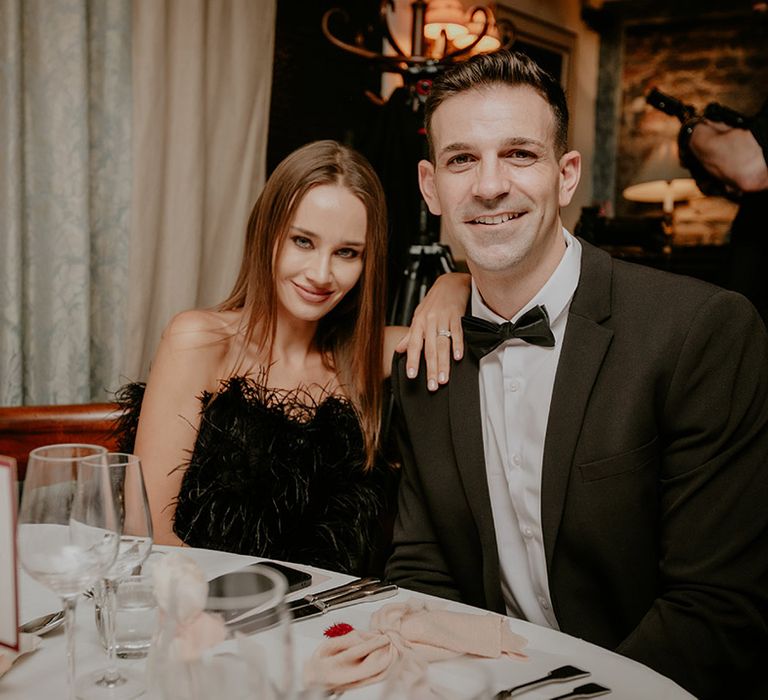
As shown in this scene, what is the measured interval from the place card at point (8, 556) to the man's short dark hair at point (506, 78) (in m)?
1.09

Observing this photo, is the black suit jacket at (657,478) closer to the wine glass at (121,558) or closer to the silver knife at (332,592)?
the silver knife at (332,592)

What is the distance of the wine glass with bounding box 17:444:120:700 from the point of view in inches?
A: 32.1

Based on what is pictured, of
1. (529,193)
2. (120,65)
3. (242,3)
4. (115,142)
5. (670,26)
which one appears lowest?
(529,193)

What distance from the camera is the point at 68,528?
83 cm

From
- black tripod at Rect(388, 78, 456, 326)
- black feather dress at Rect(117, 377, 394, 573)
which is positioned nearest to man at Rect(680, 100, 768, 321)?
black tripod at Rect(388, 78, 456, 326)

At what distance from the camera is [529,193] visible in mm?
1553

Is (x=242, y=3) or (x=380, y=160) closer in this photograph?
(x=242, y=3)

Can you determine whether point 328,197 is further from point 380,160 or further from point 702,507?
point 380,160

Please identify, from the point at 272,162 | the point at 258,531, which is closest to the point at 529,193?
the point at 258,531

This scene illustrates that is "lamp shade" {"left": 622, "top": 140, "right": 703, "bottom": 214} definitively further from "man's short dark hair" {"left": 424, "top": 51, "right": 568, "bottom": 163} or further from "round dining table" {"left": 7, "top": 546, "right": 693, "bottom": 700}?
"round dining table" {"left": 7, "top": 546, "right": 693, "bottom": 700}

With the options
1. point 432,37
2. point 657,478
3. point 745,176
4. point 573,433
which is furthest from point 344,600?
point 432,37

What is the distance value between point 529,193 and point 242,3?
6.70 ft

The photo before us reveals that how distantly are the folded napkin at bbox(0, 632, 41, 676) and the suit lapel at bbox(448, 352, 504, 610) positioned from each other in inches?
31.8

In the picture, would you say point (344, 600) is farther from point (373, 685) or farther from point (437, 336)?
point (437, 336)
